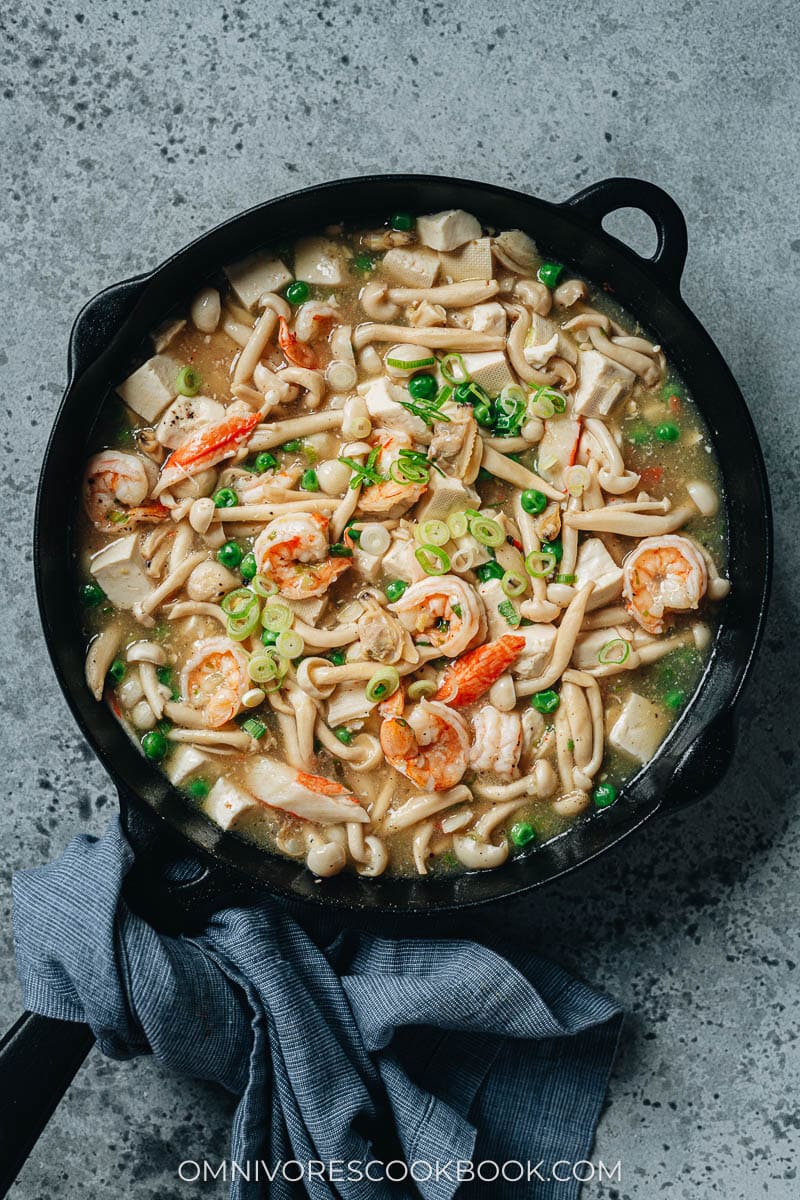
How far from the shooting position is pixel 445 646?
10.7ft

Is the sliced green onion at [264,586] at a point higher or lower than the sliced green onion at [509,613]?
higher

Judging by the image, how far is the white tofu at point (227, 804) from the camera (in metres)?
3.32

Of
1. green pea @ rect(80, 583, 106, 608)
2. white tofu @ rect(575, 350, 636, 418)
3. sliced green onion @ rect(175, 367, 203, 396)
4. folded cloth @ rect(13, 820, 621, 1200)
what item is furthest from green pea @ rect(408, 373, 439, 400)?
folded cloth @ rect(13, 820, 621, 1200)

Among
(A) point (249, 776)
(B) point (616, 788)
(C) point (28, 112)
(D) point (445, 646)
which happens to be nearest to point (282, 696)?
(A) point (249, 776)

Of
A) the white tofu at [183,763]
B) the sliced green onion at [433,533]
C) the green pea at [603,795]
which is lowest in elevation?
A: the green pea at [603,795]

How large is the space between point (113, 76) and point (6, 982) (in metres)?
3.14

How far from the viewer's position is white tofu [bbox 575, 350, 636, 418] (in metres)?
3.29

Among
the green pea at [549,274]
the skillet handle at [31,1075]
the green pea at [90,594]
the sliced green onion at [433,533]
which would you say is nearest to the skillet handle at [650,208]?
the green pea at [549,274]

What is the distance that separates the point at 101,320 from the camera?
301 centimetres

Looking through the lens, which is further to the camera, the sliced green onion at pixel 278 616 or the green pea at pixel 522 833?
the green pea at pixel 522 833

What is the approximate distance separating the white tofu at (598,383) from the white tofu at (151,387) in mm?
1275

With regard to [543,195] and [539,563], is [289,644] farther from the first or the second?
[543,195]

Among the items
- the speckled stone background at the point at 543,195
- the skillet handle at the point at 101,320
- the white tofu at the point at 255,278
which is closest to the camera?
the skillet handle at the point at 101,320

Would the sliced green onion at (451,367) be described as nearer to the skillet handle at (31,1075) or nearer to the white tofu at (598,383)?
the white tofu at (598,383)
